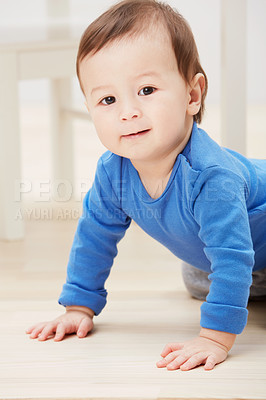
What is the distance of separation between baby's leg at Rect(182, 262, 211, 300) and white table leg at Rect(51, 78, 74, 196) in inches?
37.0

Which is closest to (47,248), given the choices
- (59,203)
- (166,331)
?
(59,203)

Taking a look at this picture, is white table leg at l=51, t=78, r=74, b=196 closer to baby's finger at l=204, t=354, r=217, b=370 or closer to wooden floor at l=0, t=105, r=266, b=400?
wooden floor at l=0, t=105, r=266, b=400

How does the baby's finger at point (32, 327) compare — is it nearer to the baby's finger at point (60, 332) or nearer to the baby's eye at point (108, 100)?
the baby's finger at point (60, 332)

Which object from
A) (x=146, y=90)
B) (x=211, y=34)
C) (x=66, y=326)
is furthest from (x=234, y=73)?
(x=211, y=34)

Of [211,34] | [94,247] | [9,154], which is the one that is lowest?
[94,247]

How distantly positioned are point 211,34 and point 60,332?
123 inches

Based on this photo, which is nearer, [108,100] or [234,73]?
[108,100]

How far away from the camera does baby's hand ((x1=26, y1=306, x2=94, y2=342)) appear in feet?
3.28

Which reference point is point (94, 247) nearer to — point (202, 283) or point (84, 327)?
point (84, 327)

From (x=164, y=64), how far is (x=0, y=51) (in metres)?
0.79

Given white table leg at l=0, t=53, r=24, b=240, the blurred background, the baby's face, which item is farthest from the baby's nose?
white table leg at l=0, t=53, r=24, b=240

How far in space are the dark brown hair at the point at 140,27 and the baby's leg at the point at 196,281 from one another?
1.26ft

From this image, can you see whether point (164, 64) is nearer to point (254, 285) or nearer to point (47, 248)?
point (254, 285)

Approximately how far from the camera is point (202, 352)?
87 cm
